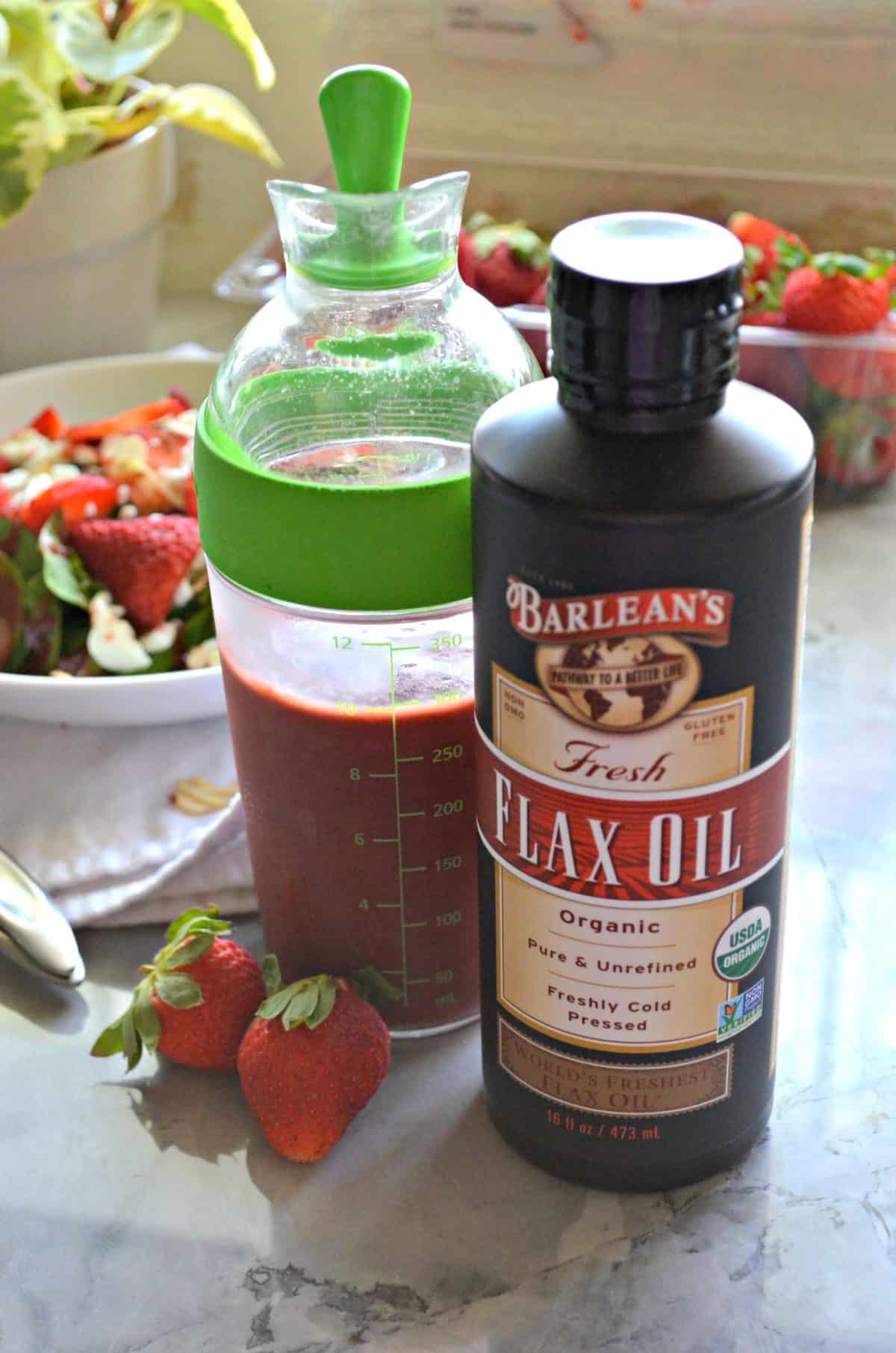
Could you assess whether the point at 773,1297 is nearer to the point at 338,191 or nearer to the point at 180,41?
the point at 338,191

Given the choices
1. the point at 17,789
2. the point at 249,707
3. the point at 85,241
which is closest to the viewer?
the point at 249,707

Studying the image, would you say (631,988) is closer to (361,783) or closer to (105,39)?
(361,783)

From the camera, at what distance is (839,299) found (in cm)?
100

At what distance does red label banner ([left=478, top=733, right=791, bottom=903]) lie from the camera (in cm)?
53

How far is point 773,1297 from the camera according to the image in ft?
1.88

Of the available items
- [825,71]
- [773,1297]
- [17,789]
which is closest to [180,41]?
[825,71]

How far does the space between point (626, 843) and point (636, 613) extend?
3.4 inches

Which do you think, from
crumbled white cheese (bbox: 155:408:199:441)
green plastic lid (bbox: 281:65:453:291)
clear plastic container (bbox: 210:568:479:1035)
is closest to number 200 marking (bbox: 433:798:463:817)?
clear plastic container (bbox: 210:568:479:1035)

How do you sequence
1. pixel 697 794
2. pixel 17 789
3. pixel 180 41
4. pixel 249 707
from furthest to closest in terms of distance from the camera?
pixel 180 41 < pixel 17 789 < pixel 249 707 < pixel 697 794

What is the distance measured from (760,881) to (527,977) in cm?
9

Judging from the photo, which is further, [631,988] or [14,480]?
[14,480]

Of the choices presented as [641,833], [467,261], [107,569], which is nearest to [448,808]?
[641,833]

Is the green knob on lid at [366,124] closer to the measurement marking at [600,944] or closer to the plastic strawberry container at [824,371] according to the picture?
the measurement marking at [600,944]

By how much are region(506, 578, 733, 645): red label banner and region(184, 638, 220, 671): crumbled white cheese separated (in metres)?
0.38
